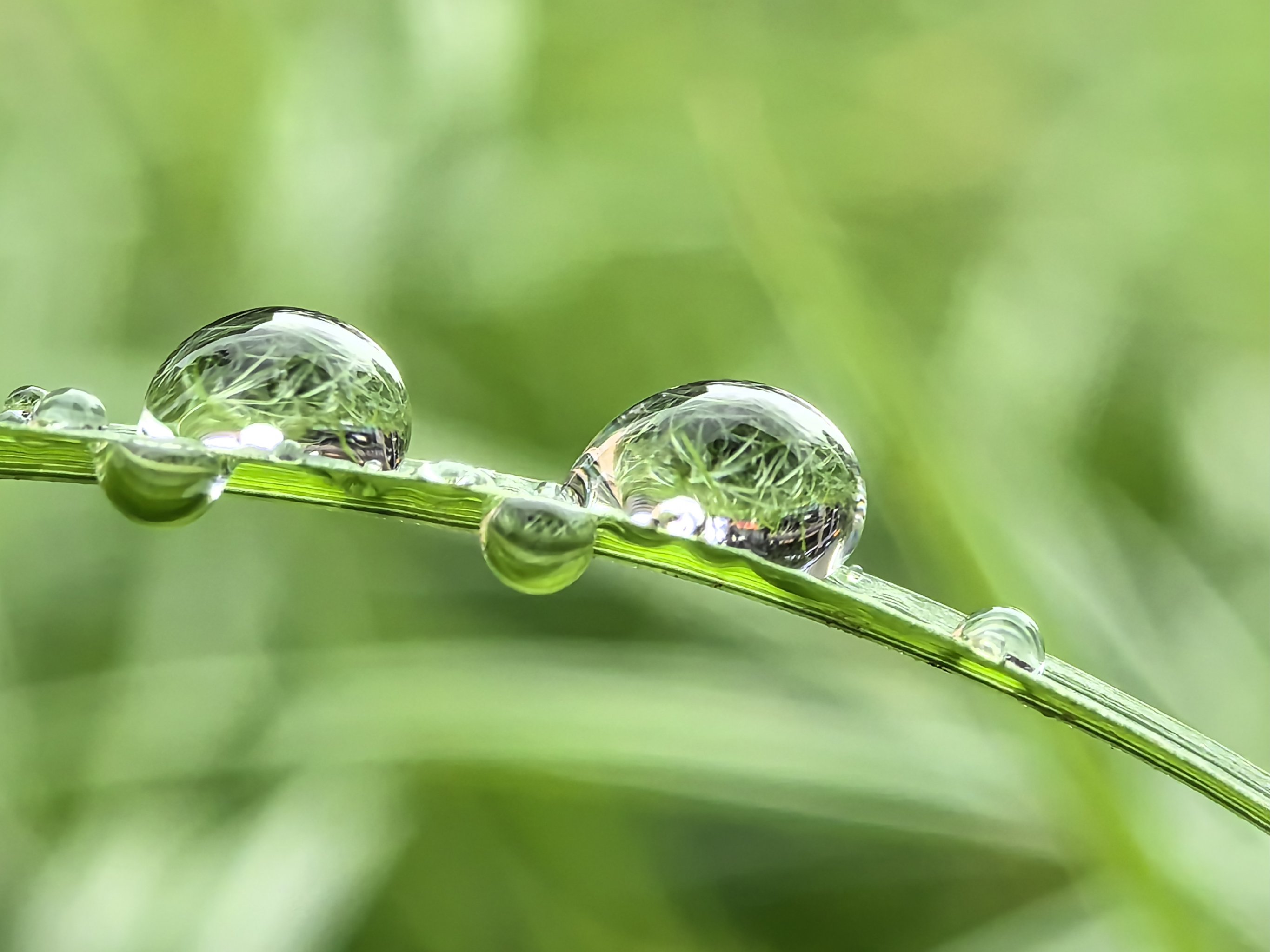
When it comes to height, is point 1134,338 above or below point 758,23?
below

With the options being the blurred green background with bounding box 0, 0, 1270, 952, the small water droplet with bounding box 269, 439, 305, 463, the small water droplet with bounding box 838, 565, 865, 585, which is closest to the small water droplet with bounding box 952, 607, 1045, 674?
the small water droplet with bounding box 838, 565, 865, 585

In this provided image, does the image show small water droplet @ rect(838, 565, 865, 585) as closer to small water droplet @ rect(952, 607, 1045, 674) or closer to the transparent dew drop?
small water droplet @ rect(952, 607, 1045, 674)

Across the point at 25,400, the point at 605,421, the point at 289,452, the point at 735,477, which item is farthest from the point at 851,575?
the point at 605,421

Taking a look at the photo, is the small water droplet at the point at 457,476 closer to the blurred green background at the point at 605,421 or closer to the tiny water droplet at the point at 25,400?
the tiny water droplet at the point at 25,400

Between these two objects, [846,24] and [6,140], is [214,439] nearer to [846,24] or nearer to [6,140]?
[6,140]

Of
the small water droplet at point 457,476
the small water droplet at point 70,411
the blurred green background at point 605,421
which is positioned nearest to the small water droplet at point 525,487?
the small water droplet at point 457,476

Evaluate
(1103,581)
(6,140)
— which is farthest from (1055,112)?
(6,140)

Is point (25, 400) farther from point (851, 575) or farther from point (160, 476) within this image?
point (851, 575)
